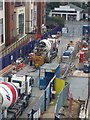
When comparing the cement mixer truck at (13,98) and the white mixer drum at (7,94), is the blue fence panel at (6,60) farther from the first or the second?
the white mixer drum at (7,94)

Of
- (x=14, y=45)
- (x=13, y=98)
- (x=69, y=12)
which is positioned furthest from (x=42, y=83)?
(x=69, y=12)

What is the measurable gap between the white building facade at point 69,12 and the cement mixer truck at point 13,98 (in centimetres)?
803

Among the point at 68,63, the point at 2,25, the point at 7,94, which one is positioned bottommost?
the point at 68,63

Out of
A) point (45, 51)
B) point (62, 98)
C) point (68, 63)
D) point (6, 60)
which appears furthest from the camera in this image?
point (45, 51)

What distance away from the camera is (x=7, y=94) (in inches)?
103

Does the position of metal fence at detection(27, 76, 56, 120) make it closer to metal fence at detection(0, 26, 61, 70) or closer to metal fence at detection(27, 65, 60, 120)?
metal fence at detection(27, 65, 60, 120)

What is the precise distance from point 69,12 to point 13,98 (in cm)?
866

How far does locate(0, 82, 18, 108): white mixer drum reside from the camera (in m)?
2.60

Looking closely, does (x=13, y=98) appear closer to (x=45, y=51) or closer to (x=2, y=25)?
(x=45, y=51)

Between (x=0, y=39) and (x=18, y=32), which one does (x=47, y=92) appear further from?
(x=18, y=32)

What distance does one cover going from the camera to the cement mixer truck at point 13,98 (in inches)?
102

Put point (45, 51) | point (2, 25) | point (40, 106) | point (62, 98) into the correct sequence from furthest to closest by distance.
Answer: point (2, 25), point (45, 51), point (62, 98), point (40, 106)

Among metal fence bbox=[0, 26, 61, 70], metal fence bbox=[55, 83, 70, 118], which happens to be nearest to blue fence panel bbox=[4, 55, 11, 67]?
metal fence bbox=[0, 26, 61, 70]

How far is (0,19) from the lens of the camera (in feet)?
17.7
